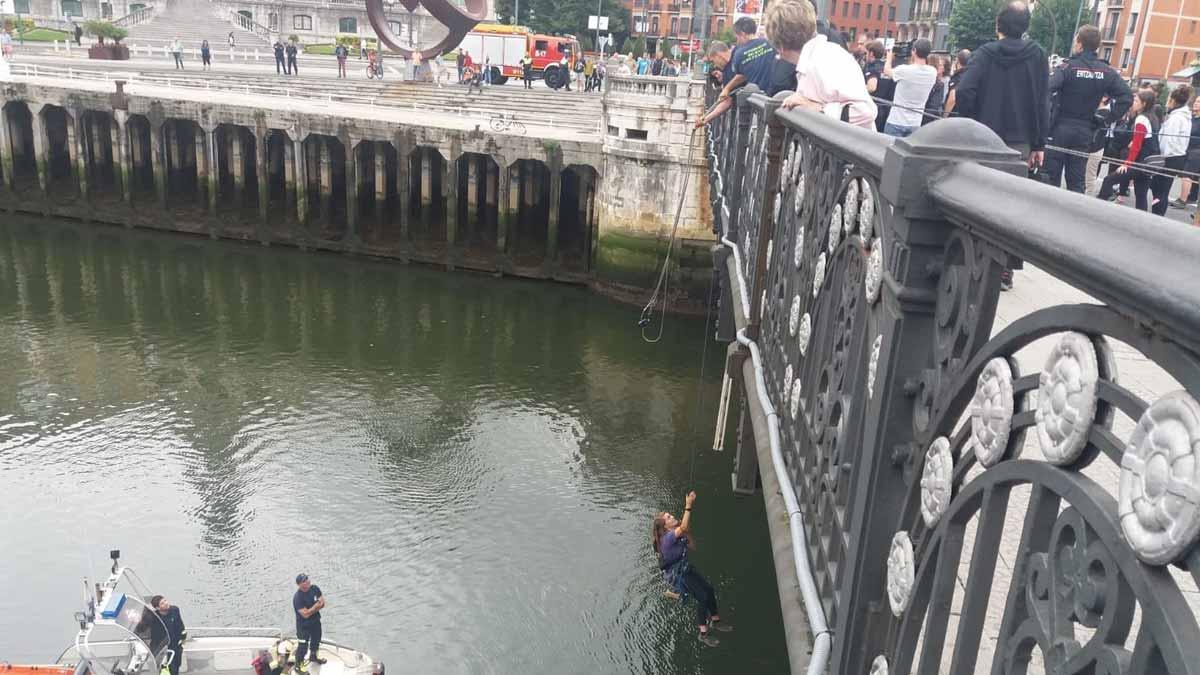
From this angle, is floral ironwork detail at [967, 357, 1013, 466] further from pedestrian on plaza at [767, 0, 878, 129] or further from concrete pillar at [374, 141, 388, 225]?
concrete pillar at [374, 141, 388, 225]

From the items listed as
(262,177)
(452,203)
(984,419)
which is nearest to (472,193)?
(452,203)

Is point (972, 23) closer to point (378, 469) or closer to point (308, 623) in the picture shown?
point (378, 469)

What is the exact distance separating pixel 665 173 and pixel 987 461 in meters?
23.7

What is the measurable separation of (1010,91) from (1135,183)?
3.44m

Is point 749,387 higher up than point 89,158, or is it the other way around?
point 749,387

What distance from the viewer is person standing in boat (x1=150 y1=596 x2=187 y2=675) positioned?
10.4 m

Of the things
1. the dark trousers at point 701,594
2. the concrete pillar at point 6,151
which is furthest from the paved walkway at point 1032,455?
the concrete pillar at point 6,151

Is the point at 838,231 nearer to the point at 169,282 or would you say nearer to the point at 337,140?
the point at 169,282

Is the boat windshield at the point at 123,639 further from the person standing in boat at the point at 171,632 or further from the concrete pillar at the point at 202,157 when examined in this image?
the concrete pillar at the point at 202,157

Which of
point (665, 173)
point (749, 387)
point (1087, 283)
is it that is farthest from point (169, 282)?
point (1087, 283)

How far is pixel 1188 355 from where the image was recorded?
1212 millimetres

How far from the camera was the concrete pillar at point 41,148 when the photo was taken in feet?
101

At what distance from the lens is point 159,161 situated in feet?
99.8

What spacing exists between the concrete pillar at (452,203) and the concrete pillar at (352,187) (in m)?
2.87
